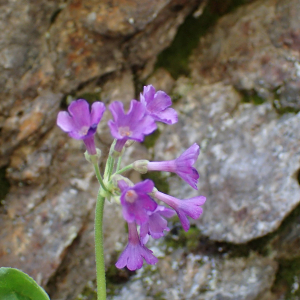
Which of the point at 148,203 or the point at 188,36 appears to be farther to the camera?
the point at 188,36

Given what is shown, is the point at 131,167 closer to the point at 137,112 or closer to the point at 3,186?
the point at 137,112

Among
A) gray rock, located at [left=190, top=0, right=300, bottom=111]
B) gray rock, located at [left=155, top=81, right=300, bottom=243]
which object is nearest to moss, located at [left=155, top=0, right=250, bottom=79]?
gray rock, located at [left=190, top=0, right=300, bottom=111]

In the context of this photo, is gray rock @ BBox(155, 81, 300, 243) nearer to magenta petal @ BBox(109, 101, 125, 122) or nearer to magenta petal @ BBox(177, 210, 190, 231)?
magenta petal @ BBox(177, 210, 190, 231)

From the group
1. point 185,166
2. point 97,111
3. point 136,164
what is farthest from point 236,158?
point 97,111

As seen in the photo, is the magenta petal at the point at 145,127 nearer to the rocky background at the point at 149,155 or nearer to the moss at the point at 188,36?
the rocky background at the point at 149,155

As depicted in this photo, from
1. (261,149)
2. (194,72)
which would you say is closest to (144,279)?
(261,149)

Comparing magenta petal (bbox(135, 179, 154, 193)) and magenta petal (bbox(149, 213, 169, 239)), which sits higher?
magenta petal (bbox(135, 179, 154, 193))
